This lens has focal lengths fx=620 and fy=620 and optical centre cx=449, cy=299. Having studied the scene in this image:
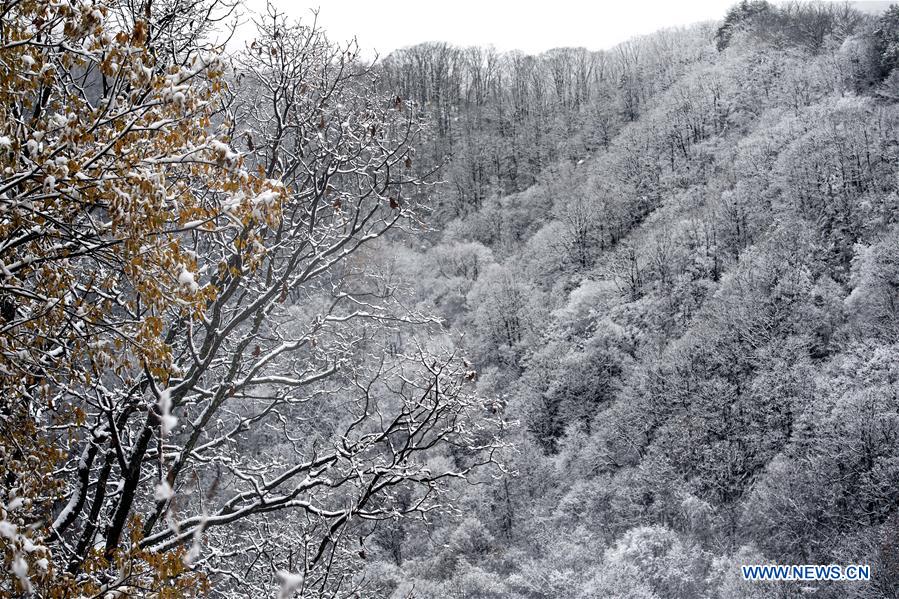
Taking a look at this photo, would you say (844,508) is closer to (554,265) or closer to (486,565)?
(486,565)

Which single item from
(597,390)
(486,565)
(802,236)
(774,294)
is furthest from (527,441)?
(802,236)

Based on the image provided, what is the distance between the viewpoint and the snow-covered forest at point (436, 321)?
3.21m

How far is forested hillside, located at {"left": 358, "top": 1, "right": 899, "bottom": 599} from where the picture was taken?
19.0 meters

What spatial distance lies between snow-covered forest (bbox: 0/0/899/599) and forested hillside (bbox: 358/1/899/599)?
0.15m

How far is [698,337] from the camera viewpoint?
26766 mm

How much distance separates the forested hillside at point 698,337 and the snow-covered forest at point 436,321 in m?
0.15

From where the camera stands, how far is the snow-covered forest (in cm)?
321

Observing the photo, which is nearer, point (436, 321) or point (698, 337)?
point (436, 321)

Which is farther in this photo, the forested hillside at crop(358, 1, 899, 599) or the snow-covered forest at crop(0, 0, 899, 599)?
the forested hillside at crop(358, 1, 899, 599)

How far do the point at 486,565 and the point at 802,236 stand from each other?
810 inches

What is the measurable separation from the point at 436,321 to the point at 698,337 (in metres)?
22.7

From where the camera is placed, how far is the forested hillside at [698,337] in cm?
1903

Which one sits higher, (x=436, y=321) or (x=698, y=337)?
(x=436, y=321)

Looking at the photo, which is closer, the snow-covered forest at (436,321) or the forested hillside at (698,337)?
the snow-covered forest at (436,321)
